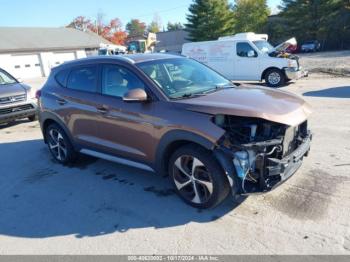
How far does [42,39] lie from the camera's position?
4131 centimetres

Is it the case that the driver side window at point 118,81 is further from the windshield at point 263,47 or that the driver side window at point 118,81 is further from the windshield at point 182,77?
the windshield at point 263,47

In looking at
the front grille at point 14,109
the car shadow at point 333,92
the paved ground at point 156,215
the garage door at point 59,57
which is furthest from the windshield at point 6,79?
the garage door at point 59,57

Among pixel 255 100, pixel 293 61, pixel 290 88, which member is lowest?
pixel 290 88

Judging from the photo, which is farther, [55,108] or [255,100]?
[55,108]

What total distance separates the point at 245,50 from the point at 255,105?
11111 mm

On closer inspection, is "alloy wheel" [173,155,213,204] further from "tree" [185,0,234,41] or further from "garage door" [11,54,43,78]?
"tree" [185,0,234,41]

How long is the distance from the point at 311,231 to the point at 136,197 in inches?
84.9

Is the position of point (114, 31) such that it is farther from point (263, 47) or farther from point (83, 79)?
point (83, 79)

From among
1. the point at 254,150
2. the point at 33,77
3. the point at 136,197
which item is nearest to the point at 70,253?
the point at 136,197

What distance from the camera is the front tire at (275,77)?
13648 mm

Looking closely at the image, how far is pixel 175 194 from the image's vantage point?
4.53m

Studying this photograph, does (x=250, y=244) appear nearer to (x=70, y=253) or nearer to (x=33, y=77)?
(x=70, y=253)

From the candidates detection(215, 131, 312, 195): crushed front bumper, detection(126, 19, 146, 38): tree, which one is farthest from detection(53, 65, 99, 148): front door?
detection(126, 19, 146, 38): tree

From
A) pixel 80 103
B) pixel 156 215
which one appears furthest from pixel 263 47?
pixel 156 215
